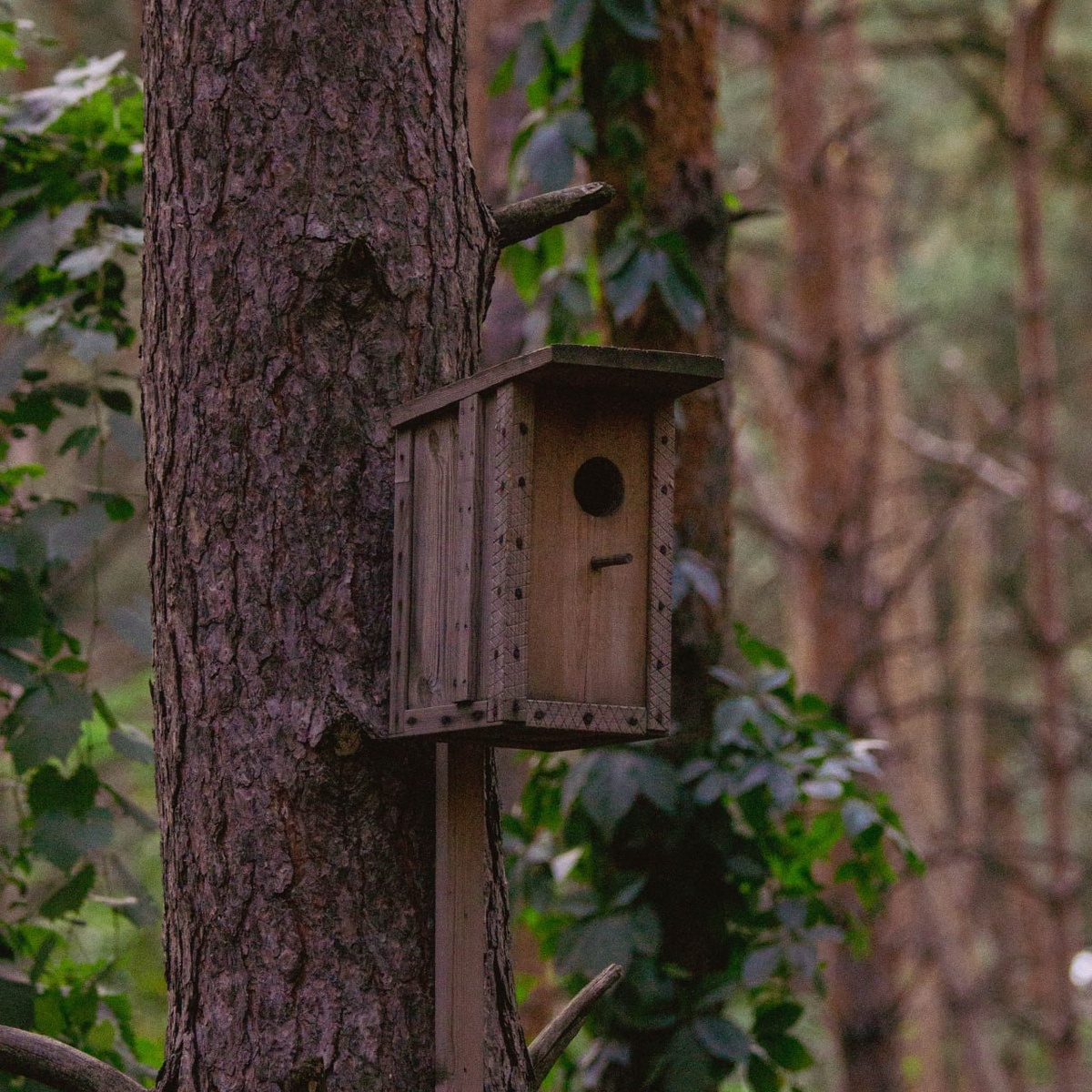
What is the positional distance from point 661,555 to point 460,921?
58cm

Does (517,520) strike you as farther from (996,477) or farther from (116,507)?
(996,477)

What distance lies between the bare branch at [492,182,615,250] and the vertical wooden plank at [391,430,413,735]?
1.52ft

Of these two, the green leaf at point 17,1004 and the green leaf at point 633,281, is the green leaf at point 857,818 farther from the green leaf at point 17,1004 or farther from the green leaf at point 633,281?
the green leaf at point 17,1004

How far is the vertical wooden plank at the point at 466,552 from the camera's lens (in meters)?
2.00

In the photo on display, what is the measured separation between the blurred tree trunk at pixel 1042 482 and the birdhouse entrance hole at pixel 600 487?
5833 millimetres

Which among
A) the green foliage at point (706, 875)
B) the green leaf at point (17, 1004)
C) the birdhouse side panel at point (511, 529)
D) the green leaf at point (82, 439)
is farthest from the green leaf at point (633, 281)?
the green leaf at point (17, 1004)

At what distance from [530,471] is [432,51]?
28.2 inches

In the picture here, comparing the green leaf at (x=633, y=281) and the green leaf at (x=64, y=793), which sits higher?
the green leaf at (x=633, y=281)

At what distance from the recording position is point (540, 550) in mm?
2045

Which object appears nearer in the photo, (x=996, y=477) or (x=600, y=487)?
(x=600, y=487)

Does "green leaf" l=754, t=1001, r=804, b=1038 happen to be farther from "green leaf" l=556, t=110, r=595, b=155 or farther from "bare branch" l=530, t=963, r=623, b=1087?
"green leaf" l=556, t=110, r=595, b=155

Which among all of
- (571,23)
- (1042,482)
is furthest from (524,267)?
(1042,482)

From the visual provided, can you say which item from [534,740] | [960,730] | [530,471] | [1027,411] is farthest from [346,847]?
[960,730]

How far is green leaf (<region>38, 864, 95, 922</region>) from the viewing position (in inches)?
114
